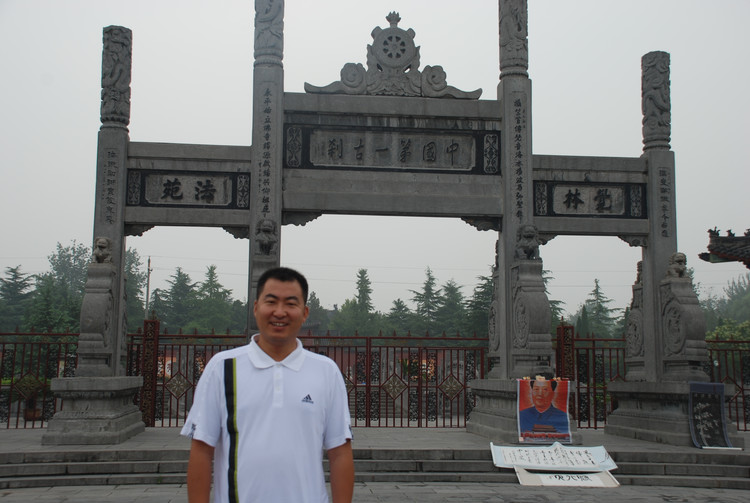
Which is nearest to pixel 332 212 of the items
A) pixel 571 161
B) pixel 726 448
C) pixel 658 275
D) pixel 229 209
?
pixel 229 209

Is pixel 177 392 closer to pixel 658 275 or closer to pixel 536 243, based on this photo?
pixel 536 243

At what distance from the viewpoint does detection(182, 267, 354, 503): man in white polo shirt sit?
7.81 feet

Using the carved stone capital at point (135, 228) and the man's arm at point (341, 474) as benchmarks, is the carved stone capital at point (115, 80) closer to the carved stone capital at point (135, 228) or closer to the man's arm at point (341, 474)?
the carved stone capital at point (135, 228)

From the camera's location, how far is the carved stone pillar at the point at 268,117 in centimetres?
949

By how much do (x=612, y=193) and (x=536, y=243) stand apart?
1527mm

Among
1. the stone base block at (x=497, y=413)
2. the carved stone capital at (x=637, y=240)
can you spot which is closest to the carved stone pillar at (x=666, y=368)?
the carved stone capital at (x=637, y=240)

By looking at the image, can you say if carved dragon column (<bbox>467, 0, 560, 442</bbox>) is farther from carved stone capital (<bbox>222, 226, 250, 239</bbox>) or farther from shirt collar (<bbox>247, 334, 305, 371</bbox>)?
shirt collar (<bbox>247, 334, 305, 371</bbox>)

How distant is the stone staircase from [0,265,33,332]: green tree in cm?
3339

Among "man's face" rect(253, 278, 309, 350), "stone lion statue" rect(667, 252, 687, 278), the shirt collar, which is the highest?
"stone lion statue" rect(667, 252, 687, 278)

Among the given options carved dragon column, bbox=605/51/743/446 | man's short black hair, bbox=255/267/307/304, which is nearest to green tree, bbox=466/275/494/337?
carved dragon column, bbox=605/51/743/446

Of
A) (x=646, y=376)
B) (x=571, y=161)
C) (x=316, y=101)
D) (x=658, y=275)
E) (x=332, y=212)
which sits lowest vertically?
(x=646, y=376)

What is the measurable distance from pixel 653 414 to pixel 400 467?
12.3ft

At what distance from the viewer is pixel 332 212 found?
967 cm

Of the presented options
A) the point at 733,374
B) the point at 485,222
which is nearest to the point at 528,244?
the point at 485,222
